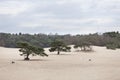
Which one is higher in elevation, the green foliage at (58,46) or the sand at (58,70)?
the green foliage at (58,46)

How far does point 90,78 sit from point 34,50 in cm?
1539

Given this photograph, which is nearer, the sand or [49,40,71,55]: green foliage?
the sand

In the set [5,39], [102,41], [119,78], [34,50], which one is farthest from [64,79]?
[5,39]

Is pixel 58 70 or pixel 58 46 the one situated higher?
pixel 58 46

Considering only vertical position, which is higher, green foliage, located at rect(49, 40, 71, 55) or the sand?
green foliage, located at rect(49, 40, 71, 55)

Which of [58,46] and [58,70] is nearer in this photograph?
[58,70]

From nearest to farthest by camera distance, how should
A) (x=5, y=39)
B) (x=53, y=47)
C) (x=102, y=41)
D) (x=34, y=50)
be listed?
1. (x=34, y=50)
2. (x=53, y=47)
3. (x=102, y=41)
4. (x=5, y=39)

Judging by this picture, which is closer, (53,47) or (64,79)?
(64,79)

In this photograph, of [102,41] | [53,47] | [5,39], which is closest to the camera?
[53,47]

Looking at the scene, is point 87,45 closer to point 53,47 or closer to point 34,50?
point 53,47

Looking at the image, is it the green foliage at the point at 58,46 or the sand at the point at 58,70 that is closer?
the sand at the point at 58,70

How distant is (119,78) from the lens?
19.2m

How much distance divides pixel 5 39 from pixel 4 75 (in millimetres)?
79945

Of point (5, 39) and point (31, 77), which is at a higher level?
point (5, 39)
